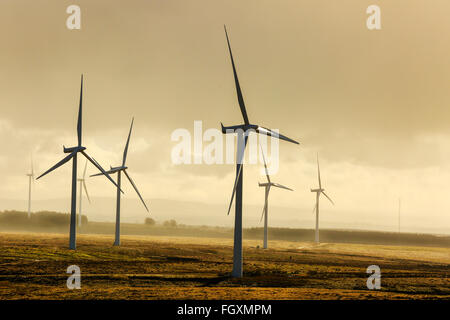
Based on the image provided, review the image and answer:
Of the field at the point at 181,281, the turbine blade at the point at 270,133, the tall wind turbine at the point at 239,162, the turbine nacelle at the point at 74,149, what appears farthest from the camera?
the turbine nacelle at the point at 74,149

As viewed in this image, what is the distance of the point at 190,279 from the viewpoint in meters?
40.0

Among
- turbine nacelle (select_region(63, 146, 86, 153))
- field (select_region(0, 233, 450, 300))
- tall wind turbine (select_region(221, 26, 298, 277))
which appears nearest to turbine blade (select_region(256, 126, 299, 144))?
tall wind turbine (select_region(221, 26, 298, 277))

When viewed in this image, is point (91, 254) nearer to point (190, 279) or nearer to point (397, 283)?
point (190, 279)

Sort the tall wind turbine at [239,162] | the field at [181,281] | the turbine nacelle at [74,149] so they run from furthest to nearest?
the turbine nacelle at [74,149], the tall wind turbine at [239,162], the field at [181,281]

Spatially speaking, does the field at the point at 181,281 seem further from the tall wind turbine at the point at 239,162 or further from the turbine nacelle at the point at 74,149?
the turbine nacelle at the point at 74,149

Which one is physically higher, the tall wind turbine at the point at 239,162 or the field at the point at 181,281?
the tall wind turbine at the point at 239,162

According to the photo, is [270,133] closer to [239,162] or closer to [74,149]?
[239,162]

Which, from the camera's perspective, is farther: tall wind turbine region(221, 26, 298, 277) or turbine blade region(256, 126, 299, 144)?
turbine blade region(256, 126, 299, 144)

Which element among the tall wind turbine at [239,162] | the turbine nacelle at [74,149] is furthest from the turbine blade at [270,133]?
the turbine nacelle at [74,149]

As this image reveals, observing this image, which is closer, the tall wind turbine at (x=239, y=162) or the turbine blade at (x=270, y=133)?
the tall wind turbine at (x=239, y=162)

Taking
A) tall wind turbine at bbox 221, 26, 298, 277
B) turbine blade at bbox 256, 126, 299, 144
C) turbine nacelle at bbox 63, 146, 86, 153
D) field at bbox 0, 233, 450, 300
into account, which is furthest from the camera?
turbine nacelle at bbox 63, 146, 86, 153

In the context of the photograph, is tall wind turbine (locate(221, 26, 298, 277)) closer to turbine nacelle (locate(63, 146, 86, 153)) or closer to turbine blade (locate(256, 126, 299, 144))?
turbine blade (locate(256, 126, 299, 144))
